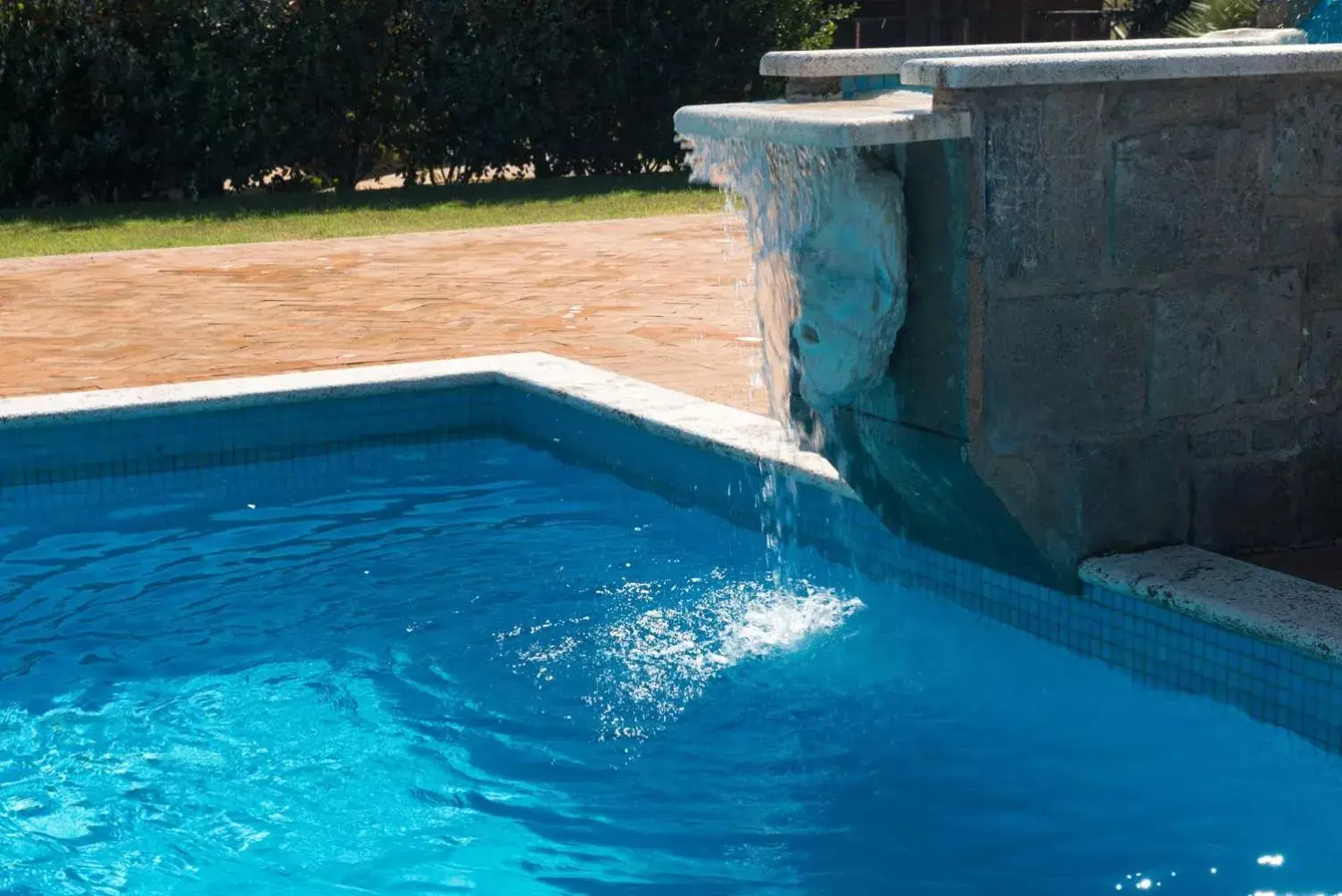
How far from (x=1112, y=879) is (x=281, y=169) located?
12540mm

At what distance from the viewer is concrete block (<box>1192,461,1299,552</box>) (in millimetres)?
4379

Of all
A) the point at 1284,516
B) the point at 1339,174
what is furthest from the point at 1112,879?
the point at 1339,174

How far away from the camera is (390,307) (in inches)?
348

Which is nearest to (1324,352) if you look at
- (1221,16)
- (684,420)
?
(684,420)

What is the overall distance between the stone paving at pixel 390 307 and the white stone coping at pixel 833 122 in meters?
1.65

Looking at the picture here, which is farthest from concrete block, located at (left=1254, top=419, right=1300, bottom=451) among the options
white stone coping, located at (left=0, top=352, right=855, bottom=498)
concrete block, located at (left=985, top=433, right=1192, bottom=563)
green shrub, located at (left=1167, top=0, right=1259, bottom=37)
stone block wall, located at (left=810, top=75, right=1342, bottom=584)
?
green shrub, located at (left=1167, top=0, right=1259, bottom=37)

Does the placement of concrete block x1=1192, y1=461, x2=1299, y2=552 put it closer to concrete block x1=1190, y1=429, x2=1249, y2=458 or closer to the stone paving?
concrete block x1=1190, y1=429, x2=1249, y2=458

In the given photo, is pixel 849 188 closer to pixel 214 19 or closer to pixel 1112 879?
pixel 1112 879

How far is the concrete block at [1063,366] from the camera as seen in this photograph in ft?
13.1

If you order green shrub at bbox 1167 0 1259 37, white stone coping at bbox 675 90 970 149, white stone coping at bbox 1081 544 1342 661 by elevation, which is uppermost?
green shrub at bbox 1167 0 1259 37

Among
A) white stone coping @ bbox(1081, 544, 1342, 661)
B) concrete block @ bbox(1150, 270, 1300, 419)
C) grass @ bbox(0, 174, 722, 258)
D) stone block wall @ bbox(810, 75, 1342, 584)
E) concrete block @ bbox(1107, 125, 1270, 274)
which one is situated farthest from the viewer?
grass @ bbox(0, 174, 722, 258)

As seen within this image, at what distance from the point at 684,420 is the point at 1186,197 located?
7.36ft

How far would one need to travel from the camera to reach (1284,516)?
4504mm

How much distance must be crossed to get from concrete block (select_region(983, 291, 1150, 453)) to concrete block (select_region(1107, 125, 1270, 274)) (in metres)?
0.13
